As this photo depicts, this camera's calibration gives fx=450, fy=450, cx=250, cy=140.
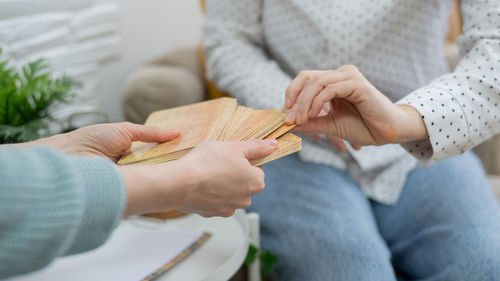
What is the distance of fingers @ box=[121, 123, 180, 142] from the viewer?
0.69 m

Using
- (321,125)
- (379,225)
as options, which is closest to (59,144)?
(321,125)

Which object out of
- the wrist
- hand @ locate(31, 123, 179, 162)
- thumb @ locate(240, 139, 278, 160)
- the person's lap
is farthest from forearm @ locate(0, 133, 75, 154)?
the person's lap

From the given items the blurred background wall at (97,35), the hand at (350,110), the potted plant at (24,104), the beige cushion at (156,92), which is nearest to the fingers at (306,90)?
the hand at (350,110)

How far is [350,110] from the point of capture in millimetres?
763

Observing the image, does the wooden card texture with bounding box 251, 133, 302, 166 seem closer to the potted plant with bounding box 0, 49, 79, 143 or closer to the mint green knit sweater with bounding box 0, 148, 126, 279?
the mint green knit sweater with bounding box 0, 148, 126, 279

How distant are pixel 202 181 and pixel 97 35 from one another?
1.25 meters

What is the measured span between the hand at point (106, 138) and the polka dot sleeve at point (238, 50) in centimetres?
31

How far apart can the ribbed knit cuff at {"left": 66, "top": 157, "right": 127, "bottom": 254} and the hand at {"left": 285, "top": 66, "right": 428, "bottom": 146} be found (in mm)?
311

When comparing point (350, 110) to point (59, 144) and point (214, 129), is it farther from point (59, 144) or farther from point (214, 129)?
point (59, 144)

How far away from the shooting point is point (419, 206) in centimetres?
92

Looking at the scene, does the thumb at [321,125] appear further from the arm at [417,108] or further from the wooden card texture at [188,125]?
the wooden card texture at [188,125]

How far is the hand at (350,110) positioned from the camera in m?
0.69

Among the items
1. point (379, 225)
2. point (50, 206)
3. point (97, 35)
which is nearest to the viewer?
point (50, 206)

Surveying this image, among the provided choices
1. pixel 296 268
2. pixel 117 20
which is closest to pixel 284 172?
pixel 296 268
